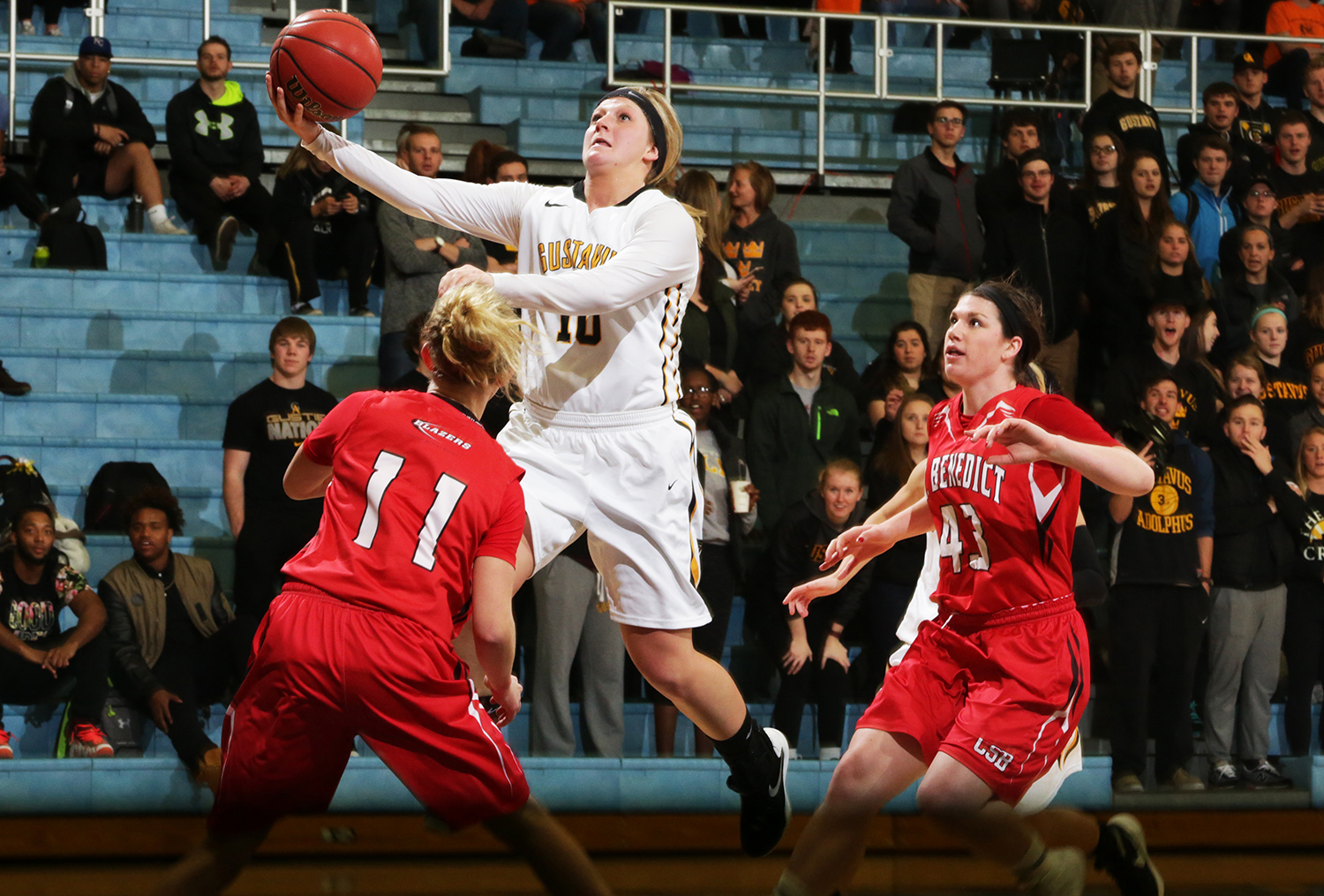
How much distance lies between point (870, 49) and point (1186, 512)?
5.54m

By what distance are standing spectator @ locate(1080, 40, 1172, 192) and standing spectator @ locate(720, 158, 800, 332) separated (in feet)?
6.87

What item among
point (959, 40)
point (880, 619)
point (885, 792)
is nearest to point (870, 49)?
point (959, 40)

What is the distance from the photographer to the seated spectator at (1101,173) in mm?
8461

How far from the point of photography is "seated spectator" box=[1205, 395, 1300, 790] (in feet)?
22.7

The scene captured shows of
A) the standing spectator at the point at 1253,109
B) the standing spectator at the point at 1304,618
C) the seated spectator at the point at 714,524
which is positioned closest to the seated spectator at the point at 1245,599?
the standing spectator at the point at 1304,618

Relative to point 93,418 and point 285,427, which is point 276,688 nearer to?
point 285,427

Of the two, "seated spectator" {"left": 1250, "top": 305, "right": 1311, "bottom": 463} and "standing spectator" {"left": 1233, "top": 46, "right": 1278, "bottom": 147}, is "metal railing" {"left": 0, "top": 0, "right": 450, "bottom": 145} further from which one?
"standing spectator" {"left": 1233, "top": 46, "right": 1278, "bottom": 147}

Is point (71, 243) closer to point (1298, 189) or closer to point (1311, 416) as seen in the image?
point (1311, 416)

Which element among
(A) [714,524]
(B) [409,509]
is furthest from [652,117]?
(A) [714,524]

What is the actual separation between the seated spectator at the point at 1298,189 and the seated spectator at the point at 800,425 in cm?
370

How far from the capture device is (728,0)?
35.9ft

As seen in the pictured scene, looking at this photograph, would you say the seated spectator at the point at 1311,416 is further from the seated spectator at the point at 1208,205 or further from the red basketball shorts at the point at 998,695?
the red basketball shorts at the point at 998,695

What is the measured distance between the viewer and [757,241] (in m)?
8.09

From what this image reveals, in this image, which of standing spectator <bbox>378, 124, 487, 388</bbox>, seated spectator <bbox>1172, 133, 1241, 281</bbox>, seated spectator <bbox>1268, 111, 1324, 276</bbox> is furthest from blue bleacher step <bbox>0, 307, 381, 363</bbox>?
seated spectator <bbox>1268, 111, 1324, 276</bbox>
